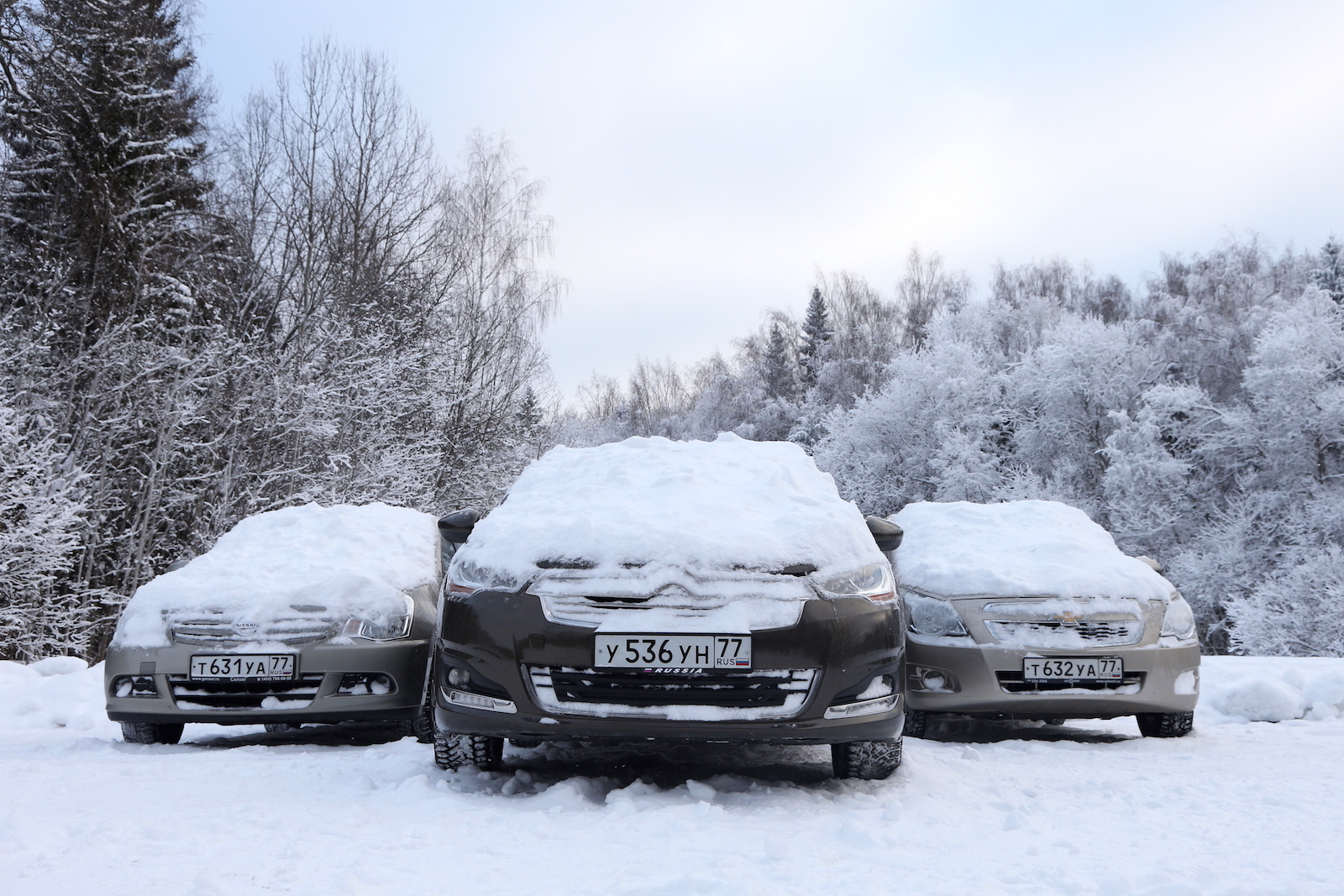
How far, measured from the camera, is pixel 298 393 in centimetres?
1764

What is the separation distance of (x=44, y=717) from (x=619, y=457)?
13.9 feet

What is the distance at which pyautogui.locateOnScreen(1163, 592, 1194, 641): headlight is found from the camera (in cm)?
616

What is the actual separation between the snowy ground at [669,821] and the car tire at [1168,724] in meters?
0.43

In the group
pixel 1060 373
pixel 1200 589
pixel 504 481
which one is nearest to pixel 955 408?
pixel 1060 373

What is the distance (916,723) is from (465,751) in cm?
293

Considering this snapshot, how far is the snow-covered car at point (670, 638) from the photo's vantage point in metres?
3.92

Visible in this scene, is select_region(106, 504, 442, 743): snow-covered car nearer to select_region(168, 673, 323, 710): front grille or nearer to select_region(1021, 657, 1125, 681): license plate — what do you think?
select_region(168, 673, 323, 710): front grille

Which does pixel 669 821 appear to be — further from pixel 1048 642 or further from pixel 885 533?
pixel 1048 642

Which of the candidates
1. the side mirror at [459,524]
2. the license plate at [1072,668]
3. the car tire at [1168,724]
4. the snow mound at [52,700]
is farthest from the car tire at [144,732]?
the car tire at [1168,724]

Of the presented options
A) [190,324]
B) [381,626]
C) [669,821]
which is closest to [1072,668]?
[669,821]

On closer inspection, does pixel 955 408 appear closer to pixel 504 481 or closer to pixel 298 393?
pixel 504 481

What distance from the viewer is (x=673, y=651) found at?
12.8ft

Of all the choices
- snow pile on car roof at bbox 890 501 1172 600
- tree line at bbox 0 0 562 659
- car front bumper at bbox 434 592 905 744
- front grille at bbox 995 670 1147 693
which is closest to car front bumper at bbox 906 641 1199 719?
front grille at bbox 995 670 1147 693

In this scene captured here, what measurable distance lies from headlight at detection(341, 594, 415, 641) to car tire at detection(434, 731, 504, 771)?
5.16ft
